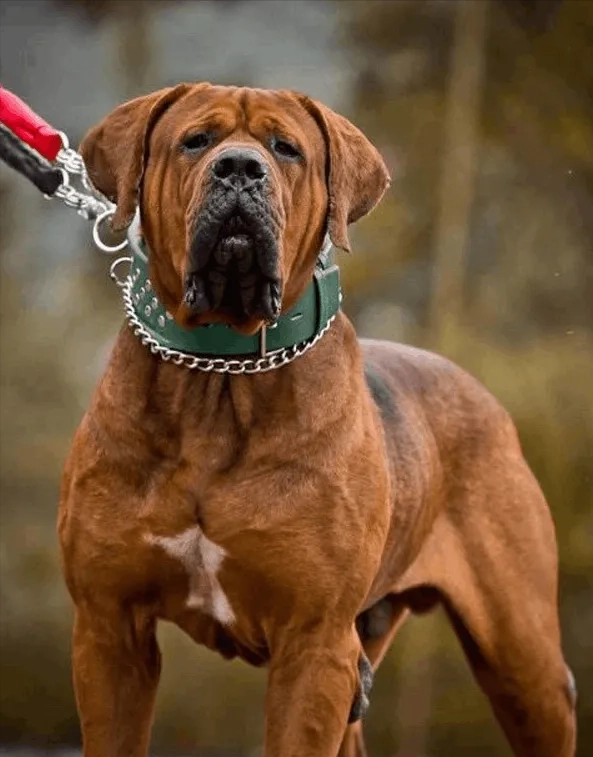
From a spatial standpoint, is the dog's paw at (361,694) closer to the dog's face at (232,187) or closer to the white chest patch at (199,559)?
the white chest patch at (199,559)

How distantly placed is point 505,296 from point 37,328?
138 cm

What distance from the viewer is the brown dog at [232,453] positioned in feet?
7.45

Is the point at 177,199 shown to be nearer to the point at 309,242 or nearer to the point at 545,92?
the point at 309,242

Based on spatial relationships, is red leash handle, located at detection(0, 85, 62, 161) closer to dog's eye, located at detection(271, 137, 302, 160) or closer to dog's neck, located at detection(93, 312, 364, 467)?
dog's neck, located at detection(93, 312, 364, 467)

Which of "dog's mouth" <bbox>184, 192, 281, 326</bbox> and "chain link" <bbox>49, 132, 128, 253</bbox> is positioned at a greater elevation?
"chain link" <bbox>49, 132, 128, 253</bbox>

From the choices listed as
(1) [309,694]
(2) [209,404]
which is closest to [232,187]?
(2) [209,404]

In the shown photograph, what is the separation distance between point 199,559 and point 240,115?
0.73 meters

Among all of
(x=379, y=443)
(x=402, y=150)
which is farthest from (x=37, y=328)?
(x=379, y=443)

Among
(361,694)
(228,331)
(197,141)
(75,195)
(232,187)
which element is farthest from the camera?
(75,195)

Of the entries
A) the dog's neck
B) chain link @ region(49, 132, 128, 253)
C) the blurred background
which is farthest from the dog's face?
the blurred background

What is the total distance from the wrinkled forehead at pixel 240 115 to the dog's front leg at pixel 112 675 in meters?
0.83

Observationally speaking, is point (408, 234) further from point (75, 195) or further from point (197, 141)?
point (197, 141)

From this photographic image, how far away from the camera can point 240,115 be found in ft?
7.57

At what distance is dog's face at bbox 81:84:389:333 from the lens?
2.19 meters
